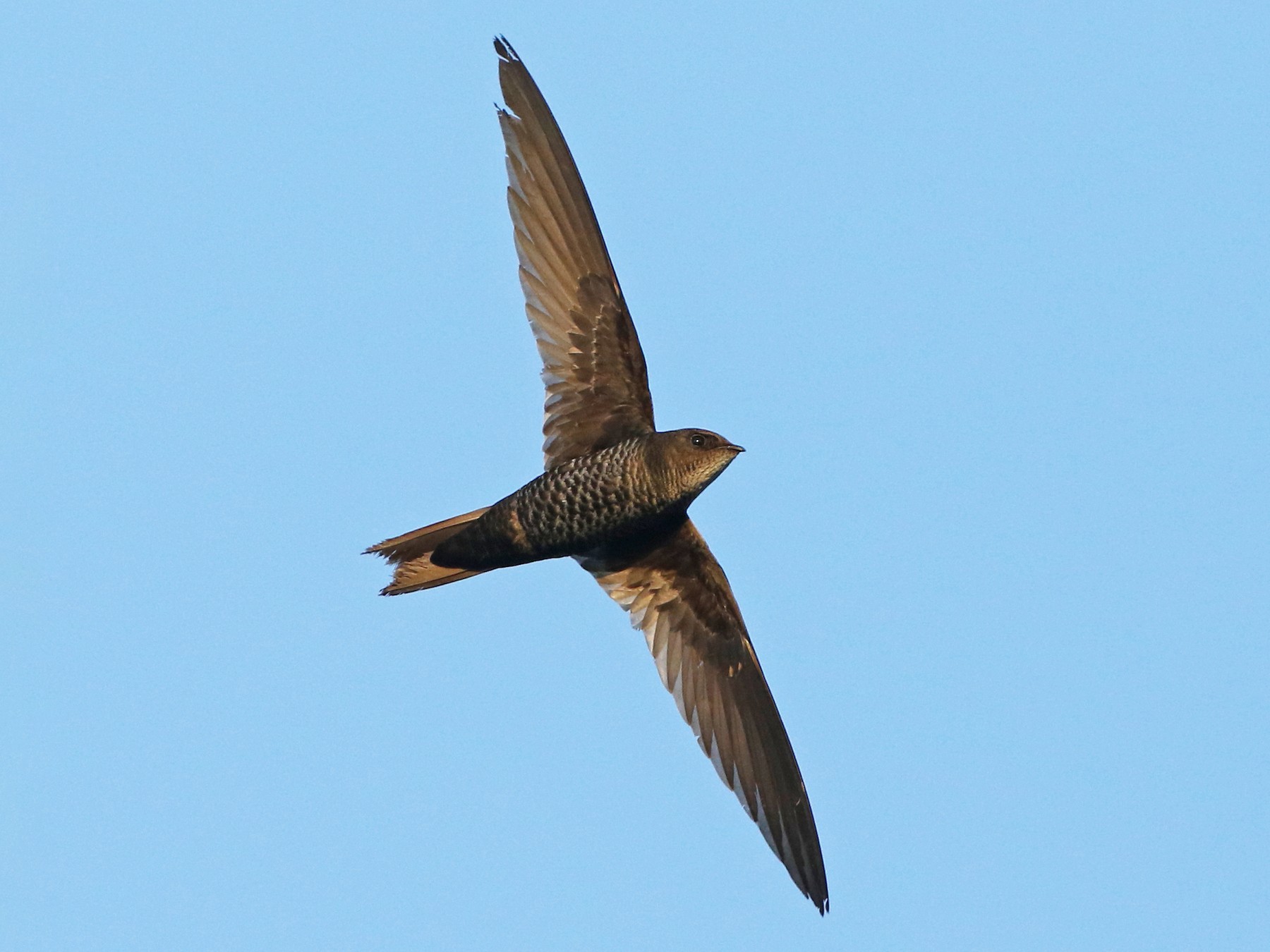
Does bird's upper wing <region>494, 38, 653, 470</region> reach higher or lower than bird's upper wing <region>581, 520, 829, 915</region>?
higher

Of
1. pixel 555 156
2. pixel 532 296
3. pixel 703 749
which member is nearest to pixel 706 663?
pixel 703 749

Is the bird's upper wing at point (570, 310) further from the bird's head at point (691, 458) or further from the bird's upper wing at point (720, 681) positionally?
the bird's upper wing at point (720, 681)

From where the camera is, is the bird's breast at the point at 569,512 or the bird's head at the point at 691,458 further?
the bird's breast at the point at 569,512


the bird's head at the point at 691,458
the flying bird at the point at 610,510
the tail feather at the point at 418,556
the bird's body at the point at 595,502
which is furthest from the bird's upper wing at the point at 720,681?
the tail feather at the point at 418,556

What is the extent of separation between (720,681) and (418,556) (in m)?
2.32

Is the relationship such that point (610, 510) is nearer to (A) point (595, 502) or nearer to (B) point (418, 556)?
(A) point (595, 502)

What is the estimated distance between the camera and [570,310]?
1084 cm

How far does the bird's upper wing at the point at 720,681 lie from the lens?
11.3m

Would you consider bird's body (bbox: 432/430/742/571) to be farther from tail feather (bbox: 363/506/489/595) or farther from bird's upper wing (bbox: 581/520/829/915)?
bird's upper wing (bbox: 581/520/829/915)

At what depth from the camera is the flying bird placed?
1049 cm

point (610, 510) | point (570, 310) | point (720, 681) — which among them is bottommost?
point (720, 681)

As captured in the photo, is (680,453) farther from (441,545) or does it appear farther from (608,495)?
→ (441,545)

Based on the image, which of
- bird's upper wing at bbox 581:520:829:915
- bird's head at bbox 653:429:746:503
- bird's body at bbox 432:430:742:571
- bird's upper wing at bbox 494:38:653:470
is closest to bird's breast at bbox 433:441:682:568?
bird's body at bbox 432:430:742:571

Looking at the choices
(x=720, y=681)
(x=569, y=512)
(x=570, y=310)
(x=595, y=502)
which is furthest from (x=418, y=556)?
(x=720, y=681)
